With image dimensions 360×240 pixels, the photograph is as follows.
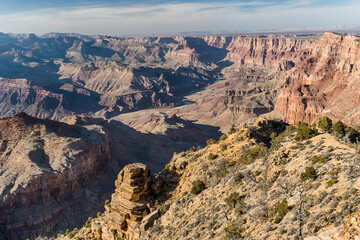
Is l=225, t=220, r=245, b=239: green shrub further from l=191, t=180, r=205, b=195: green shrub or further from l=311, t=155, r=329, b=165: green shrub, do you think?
l=191, t=180, r=205, b=195: green shrub

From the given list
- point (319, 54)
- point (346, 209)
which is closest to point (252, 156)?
point (346, 209)

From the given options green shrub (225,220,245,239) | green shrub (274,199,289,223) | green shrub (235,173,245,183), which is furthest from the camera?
green shrub (235,173,245,183)

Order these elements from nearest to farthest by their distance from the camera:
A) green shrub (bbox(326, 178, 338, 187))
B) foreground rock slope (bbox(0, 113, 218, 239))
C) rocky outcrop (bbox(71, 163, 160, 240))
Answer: green shrub (bbox(326, 178, 338, 187)) → rocky outcrop (bbox(71, 163, 160, 240)) → foreground rock slope (bbox(0, 113, 218, 239))

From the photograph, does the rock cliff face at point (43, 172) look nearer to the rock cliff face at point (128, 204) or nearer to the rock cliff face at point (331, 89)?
the rock cliff face at point (128, 204)

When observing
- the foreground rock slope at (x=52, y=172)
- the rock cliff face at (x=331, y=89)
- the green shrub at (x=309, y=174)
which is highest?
the green shrub at (x=309, y=174)

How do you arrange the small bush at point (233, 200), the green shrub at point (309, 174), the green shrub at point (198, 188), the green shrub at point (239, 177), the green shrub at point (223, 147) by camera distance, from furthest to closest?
the green shrub at point (223, 147) < the green shrub at point (198, 188) < the green shrub at point (239, 177) < the small bush at point (233, 200) < the green shrub at point (309, 174)

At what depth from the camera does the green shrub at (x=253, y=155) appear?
2945 centimetres

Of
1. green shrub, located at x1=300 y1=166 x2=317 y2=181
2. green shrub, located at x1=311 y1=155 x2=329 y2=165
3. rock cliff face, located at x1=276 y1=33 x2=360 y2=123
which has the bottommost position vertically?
rock cliff face, located at x1=276 y1=33 x2=360 y2=123

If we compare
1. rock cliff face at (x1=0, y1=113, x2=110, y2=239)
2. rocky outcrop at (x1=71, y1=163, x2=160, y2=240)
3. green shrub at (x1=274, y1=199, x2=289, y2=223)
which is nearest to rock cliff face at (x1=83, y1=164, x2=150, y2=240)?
rocky outcrop at (x1=71, y1=163, x2=160, y2=240)

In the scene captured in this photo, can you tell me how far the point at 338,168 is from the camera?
63.1 feet

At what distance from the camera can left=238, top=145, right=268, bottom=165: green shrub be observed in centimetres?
2945

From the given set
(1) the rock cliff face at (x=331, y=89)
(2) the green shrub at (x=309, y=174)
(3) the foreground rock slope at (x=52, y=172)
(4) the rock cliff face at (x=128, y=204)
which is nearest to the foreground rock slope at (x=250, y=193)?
(2) the green shrub at (x=309, y=174)

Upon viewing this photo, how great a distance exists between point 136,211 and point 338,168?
66.1ft

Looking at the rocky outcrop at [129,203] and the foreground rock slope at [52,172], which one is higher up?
the rocky outcrop at [129,203]
